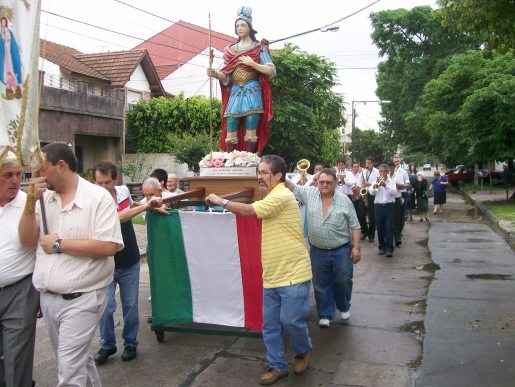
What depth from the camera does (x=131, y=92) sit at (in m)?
29.0

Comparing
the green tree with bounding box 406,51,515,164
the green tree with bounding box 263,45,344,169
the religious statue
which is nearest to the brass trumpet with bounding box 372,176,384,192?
the religious statue

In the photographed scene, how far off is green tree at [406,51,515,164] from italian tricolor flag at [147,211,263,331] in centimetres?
1561

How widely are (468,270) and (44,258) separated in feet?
24.4

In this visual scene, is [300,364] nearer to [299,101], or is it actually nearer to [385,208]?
[385,208]

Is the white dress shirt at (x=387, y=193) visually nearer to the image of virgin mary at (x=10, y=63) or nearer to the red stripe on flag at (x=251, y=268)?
the red stripe on flag at (x=251, y=268)

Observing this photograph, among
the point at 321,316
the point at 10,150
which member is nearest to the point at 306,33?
the point at 321,316

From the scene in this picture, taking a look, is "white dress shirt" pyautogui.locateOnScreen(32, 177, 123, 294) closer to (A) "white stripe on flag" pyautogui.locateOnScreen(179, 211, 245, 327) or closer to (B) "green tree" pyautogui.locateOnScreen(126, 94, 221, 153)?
(A) "white stripe on flag" pyautogui.locateOnScreen(179, 211, 245, 327)

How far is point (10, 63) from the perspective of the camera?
2953mm

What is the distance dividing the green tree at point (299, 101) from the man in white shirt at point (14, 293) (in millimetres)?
23826

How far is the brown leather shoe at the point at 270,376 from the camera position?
434 cm

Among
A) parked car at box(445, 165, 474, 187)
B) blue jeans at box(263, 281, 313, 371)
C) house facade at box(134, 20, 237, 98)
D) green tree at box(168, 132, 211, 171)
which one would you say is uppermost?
house facade at box(134, 20, 237, 98)

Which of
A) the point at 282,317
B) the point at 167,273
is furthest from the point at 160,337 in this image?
A: the point at 282,317

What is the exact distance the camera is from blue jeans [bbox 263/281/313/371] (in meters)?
4.29

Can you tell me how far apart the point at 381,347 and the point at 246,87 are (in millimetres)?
3461
